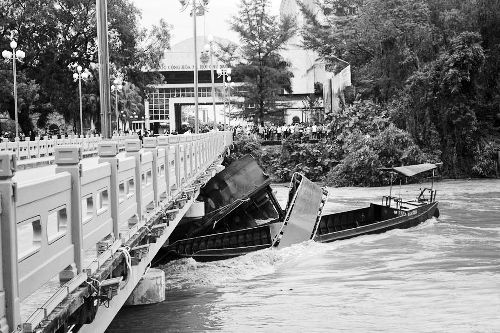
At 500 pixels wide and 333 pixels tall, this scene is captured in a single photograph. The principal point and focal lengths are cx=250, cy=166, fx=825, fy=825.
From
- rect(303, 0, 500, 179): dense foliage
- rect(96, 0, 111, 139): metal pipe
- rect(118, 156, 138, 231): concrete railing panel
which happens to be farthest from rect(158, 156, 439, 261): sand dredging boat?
rect(303, 0, 500, 179): dense foliage

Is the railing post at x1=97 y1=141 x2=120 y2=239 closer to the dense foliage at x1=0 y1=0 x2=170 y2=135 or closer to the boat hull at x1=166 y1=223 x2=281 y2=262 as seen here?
the boat hull at x1=166 y1=223 x2=281 y2=262

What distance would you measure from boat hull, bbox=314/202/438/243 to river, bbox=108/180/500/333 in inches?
11.8

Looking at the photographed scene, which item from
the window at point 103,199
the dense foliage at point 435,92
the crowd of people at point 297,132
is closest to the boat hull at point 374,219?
the window at point 103,199

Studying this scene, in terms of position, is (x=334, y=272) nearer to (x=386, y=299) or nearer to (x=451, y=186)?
(x=386, y=299)

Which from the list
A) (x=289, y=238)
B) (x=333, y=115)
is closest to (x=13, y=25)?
(x=333, y=115)

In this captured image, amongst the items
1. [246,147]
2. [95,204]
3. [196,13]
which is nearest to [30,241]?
[95,204]

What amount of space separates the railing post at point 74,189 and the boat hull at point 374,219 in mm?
18546

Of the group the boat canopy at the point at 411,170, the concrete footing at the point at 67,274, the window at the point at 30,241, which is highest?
the window at the point at 30,241

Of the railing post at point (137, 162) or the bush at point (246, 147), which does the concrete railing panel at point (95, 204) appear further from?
the bush at point (246, 147)

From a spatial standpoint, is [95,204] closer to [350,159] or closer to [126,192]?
[126,192]

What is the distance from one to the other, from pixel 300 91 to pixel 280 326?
10079 cm

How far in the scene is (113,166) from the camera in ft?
28.7

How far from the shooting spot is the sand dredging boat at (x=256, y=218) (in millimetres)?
21312

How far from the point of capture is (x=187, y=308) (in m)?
15.5
